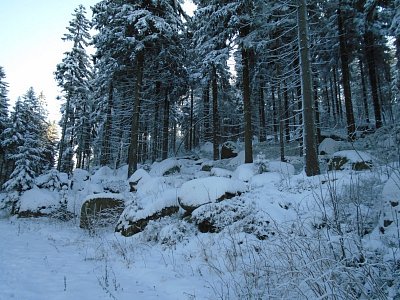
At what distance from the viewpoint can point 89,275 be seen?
15.3 ft

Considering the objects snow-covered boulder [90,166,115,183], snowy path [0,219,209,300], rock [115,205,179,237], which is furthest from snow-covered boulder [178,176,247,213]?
snow-covered boulder [90,166,115,183]

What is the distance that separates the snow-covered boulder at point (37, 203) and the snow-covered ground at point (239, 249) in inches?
173

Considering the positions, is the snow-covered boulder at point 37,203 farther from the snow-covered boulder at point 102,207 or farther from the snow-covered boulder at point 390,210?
the snow-covered boulder at point 390,210

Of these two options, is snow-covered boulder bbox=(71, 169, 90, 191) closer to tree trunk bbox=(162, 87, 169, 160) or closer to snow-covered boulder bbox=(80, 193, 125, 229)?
tree trunk bbox=(162, 87, 169, 160)

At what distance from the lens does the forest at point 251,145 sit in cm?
297

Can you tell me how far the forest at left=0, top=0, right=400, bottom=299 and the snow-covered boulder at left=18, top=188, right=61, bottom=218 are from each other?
5.1 inches

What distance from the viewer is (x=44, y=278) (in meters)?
4.37

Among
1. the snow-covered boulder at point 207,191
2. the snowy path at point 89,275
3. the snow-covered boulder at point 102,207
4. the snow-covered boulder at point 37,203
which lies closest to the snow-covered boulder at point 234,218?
the snow-covered boulder at point 207,191

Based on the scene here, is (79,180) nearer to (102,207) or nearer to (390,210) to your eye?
(102,207)

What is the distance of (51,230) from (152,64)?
11.7 meters

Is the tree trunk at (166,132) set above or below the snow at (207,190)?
above

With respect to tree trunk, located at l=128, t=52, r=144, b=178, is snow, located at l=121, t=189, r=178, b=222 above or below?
below

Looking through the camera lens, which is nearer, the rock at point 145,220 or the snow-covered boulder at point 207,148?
the rock at point 145,220

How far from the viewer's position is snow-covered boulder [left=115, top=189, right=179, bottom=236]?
7.96 metres
